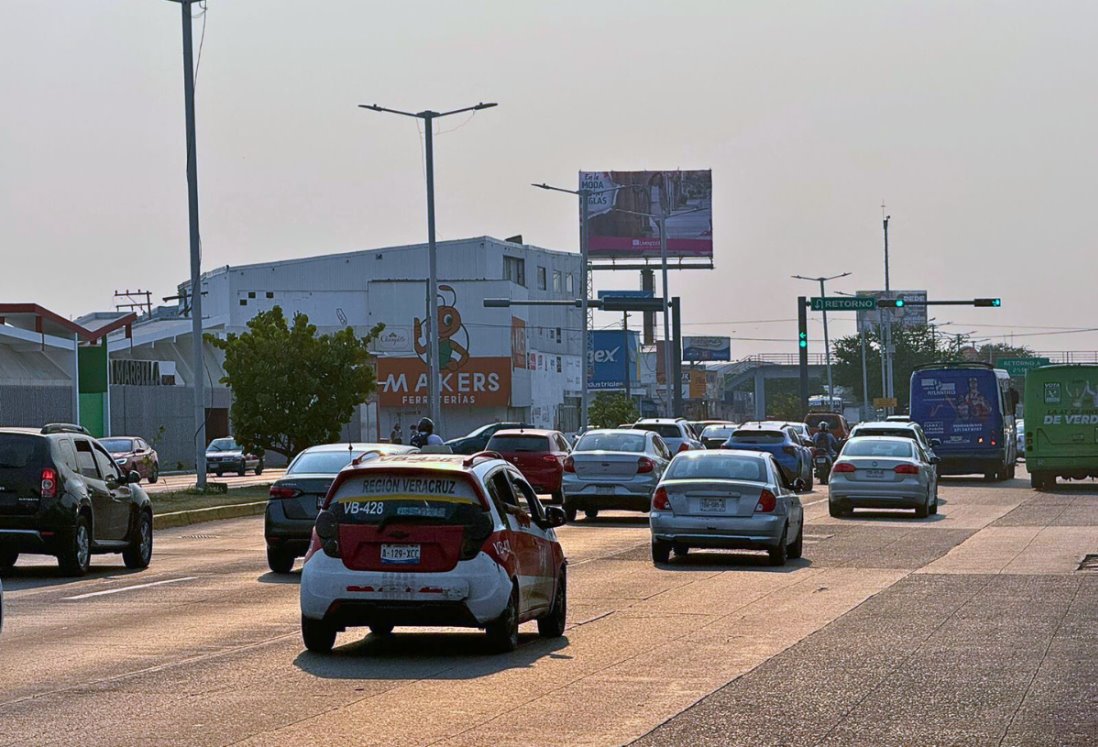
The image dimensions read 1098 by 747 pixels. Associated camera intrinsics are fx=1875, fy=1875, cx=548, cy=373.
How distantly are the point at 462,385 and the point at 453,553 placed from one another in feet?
275

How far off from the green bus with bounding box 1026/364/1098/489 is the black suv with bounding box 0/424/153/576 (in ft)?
96.4

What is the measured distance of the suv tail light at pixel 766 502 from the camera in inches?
953

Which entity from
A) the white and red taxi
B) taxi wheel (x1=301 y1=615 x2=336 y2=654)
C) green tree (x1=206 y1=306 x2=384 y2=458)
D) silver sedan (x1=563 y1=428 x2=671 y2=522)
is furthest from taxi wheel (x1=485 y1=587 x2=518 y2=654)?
green tree (x1=206 y1=306 x2=384 y2=458)

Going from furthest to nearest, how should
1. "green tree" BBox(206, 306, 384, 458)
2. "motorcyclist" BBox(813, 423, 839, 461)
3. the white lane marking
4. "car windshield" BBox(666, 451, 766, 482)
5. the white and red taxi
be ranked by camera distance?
1. "motorcyclist" BBox(813, 423, 839, 461)
2. "green tree" BBox(206, 306, 384, 458)
3. "car windshield" BBox(666, 451, 766, 482)
4. the white lane marking
5. the white and red taxi


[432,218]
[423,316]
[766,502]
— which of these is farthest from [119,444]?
[423,316]

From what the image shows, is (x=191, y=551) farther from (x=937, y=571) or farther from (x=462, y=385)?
(x=462, y=385)

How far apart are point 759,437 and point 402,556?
107ft

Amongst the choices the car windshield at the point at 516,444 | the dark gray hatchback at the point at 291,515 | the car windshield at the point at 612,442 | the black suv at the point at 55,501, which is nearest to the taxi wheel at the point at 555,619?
the dark gray hatchback at the point at 291,515

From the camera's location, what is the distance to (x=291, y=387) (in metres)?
45.8

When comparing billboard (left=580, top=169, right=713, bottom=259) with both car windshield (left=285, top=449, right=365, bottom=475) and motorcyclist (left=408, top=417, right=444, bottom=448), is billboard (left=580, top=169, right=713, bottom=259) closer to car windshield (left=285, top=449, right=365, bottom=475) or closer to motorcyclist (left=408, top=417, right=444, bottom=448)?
motorcyclist (left=408, top=417, right=444, bottom=448)

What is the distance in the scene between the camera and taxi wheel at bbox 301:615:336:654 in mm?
14438

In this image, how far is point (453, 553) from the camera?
46.8 ft

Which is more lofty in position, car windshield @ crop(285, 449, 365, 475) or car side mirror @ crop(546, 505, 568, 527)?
car windshield @ crop(285, 449, 365, 475)

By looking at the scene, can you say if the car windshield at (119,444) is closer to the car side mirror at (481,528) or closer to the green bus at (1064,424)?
the green bus at (1064,424)
